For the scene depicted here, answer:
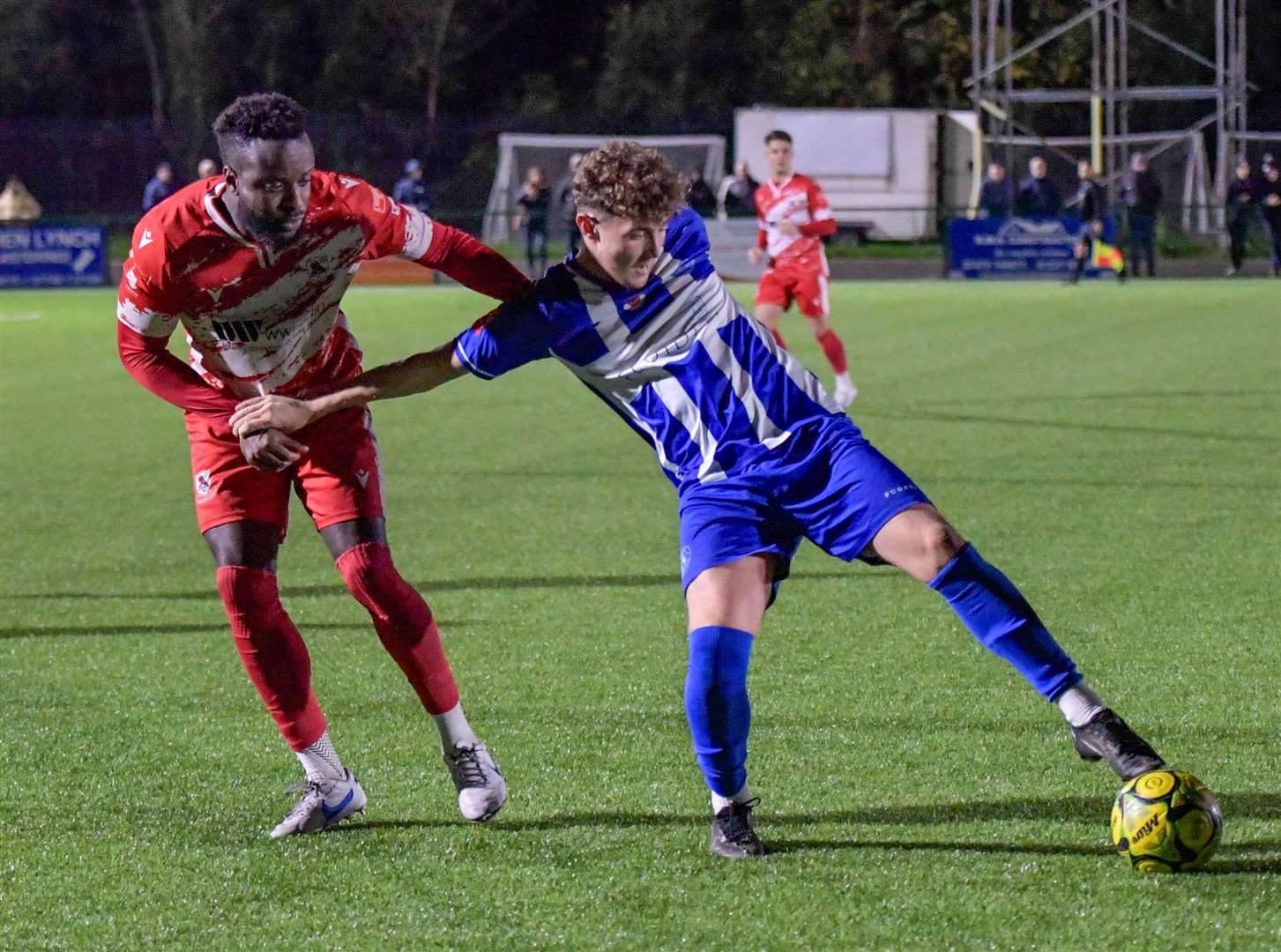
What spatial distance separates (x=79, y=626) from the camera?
7.54 metres

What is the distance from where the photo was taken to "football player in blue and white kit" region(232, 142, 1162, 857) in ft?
14.2

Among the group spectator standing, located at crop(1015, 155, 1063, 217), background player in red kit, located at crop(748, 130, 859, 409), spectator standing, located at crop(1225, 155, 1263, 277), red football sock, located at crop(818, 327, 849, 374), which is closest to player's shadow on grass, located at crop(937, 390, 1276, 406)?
red football sock, located at crop(818, 327, 849, 374)

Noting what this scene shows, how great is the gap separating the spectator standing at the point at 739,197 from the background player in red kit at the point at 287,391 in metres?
27.0

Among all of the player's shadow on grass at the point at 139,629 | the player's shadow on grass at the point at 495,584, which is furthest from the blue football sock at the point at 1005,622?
the player's shadow on grass at the point at 495,584

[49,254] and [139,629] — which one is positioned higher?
[49,254]

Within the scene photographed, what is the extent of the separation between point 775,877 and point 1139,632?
2.98 meters

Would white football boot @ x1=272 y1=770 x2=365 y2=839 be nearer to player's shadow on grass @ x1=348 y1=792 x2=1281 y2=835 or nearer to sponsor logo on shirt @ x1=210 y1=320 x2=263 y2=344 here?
player's shadow on grass @ x1=348 y1=792 x2=1281 y2=835

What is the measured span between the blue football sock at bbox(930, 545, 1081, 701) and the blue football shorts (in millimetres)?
207

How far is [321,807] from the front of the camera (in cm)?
481

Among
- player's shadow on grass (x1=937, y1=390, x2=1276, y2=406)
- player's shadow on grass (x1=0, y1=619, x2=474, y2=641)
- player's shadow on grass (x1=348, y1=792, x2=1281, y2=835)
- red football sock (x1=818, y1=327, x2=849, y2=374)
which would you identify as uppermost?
red football sock (x1=818, y1=327, x2=849, y2=374)

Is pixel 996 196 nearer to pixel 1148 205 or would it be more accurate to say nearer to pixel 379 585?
pixel 1148 205

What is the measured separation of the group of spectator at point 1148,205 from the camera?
1192 inches

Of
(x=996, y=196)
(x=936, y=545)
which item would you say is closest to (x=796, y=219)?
(x=936, y=545)

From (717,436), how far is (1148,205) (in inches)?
1066
